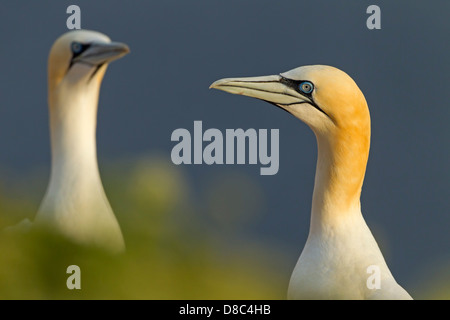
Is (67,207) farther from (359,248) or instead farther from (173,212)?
(173,212)

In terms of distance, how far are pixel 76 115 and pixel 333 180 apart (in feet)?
5.75

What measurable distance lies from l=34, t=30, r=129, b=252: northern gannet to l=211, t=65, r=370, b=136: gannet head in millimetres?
795

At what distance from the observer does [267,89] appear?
5.08 meters

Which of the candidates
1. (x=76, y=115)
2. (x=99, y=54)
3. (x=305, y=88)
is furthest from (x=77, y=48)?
(x=305, y=88)

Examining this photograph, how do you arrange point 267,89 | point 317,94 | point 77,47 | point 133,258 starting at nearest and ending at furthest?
point 133,258 → point 317,94 → point 267,89 → point 77,47

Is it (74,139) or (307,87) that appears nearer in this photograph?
(307,87)

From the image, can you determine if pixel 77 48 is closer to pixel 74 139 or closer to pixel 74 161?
pixel 74 139

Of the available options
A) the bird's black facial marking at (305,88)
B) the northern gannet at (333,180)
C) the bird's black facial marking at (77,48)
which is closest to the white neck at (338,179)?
the northern gannet at (333,180)

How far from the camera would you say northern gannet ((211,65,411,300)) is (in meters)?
4.44

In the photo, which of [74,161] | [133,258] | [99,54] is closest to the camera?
[133,258]

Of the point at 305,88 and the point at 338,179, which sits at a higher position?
the point at 305,88

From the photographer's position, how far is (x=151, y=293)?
2.03 m

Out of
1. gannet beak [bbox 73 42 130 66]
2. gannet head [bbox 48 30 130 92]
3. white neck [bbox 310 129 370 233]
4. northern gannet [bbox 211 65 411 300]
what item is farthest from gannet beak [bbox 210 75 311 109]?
gannet head [bbox 48 30 130 92]
